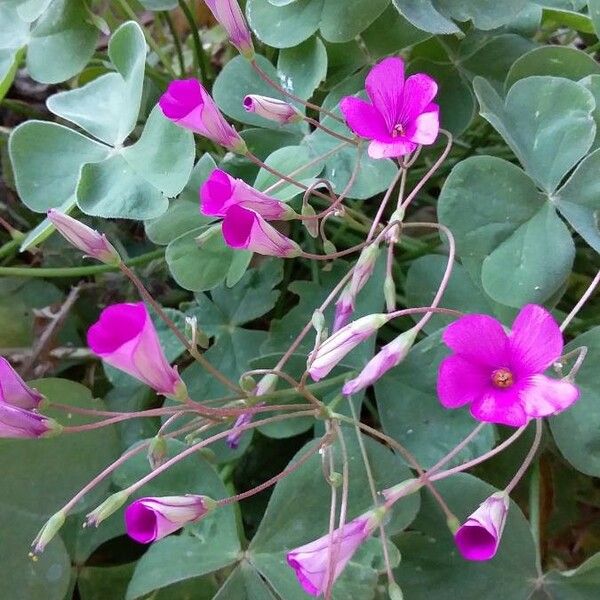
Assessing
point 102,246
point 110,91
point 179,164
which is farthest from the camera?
point 110,91

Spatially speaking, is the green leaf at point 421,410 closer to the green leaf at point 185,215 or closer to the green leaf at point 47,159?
the green leaf at point 185,215

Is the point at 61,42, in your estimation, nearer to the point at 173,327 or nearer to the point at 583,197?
the point at 173,327

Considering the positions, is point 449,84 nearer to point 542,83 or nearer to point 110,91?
point 542,83

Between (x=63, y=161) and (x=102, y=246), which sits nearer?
(x=102, y=246)

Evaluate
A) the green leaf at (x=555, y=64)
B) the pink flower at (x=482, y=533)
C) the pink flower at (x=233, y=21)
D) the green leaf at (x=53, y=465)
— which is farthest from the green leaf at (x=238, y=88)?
the pink flower at (x=482, y=533)

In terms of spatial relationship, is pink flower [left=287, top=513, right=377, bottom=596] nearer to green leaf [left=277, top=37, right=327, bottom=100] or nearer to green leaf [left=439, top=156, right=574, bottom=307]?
green leaf [left=439, top=156, right=574, bottom=307]

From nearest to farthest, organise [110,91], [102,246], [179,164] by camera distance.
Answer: [102,246], [179,164], [110,91]

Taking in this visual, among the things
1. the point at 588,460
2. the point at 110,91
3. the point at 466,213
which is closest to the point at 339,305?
the point at 466,213
